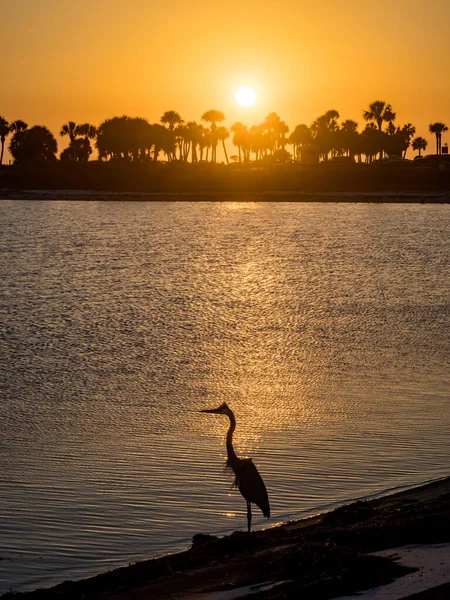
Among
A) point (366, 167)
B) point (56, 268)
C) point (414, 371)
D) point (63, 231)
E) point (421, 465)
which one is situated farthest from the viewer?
point (366, 167)

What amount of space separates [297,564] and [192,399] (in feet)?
33.0

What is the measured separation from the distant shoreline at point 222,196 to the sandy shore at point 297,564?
125 m

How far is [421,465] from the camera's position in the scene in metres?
13.5

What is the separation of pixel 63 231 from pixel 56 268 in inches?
1315

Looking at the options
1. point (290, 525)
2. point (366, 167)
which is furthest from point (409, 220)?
point (290, 525)

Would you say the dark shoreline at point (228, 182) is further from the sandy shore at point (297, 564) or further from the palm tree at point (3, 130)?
the sandy shore at point (297, 564)

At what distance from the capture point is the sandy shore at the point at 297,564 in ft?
26.9

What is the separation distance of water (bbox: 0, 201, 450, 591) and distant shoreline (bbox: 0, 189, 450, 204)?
3601 inches

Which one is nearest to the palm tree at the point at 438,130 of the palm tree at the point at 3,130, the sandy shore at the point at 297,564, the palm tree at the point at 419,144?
the palm tree at the point at 419,144

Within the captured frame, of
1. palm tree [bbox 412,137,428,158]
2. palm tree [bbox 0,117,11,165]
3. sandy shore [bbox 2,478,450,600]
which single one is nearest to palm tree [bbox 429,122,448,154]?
palm tree [bbox 412,137,428,158]

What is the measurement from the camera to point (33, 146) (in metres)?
177

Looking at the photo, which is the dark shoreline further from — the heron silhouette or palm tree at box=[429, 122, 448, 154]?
the heron silhouette

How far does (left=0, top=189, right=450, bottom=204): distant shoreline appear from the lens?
448 feet

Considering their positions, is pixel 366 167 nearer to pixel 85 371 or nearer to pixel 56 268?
pixel 56 268
